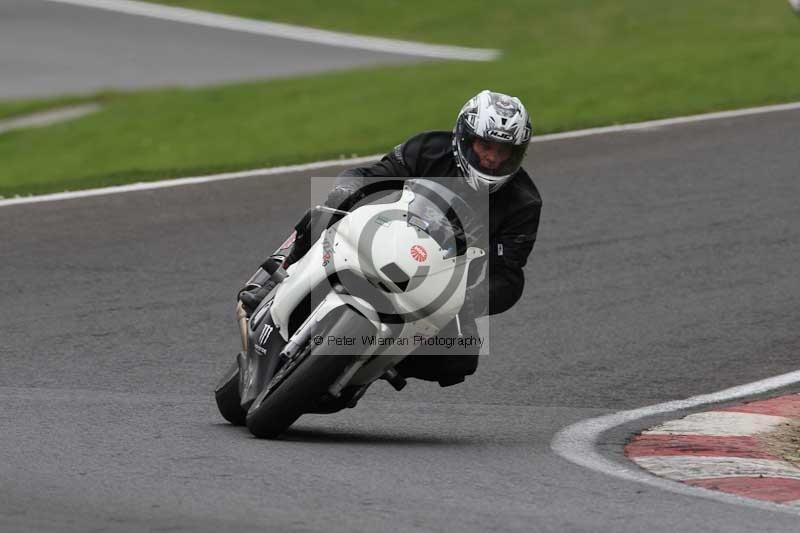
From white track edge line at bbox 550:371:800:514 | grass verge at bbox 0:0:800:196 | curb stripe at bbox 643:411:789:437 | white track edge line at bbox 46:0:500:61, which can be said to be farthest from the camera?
white track edge line at bbox 46:0:500:61

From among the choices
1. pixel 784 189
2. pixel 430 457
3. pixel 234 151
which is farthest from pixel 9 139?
pixel 430 457

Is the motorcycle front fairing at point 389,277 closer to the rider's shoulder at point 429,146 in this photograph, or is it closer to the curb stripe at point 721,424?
the rider's shoulder at point 429,146

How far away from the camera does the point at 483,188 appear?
21.7 ft

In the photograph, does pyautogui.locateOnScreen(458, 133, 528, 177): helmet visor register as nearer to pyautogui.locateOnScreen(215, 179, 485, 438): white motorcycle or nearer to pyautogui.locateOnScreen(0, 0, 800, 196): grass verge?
pyautogui.locateOnScreen(215, 179, 485, 438): white motorcycle

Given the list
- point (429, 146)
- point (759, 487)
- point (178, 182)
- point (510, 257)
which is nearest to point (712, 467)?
point (759, 487)

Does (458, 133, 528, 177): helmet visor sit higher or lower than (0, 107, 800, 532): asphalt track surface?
higher

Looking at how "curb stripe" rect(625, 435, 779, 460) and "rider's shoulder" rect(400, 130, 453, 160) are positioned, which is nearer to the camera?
"curb stripe" rect(625, 435, 779, 460)

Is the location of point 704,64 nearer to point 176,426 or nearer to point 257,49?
point 257,49

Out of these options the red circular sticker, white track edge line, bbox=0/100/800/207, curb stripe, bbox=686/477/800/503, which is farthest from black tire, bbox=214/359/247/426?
white track edge line, bbox=0/100/800/207

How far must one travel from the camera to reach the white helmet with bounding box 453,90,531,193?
643cm

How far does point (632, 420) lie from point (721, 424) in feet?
1.61

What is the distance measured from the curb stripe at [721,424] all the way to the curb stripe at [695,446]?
0.38 feet

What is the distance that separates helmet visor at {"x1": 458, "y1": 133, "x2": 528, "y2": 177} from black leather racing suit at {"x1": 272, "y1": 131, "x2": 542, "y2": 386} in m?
0.16

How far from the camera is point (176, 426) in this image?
6770 mm
